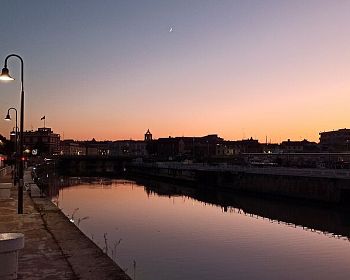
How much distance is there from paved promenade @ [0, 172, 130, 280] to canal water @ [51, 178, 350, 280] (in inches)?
122

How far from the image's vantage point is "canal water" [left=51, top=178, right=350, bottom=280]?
805 inches

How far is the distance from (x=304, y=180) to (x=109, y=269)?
46.7m

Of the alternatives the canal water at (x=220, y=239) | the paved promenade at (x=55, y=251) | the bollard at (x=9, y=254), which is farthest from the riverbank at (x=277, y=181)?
the bollard at (x=9, y=254)

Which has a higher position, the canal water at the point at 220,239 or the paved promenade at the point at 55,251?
the paved promenade at the point at 55,251

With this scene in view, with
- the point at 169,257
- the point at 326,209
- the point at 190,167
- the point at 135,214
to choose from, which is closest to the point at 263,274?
the point at 169,257

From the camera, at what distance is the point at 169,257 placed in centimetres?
2250

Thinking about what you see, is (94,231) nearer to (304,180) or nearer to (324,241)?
(324,241)

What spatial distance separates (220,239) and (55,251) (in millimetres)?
15622

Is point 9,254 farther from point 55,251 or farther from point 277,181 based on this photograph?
point 277,181

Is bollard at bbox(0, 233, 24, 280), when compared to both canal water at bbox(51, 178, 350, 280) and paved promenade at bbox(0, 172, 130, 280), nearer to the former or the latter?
paved promenade at bbox(0, 172, 130, 280)

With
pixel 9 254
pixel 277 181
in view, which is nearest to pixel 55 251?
pixel 9 254

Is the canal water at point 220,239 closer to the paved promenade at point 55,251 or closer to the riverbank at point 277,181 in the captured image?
the paved promenade at point 55,251

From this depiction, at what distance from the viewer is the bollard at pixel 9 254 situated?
9078 mm

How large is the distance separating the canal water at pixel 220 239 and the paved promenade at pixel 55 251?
3.11m
